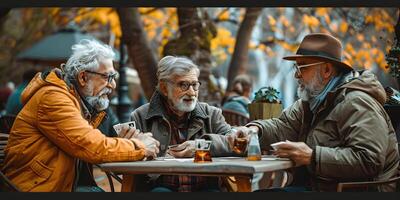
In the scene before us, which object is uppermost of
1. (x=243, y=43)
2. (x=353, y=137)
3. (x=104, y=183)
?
(x=243, y=43)

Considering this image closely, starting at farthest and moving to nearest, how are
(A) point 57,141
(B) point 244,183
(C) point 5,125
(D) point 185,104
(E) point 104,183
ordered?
(E) point 104,183
(C) point 5,125
(D) point 185,104
(A) point 57,141
(B) point 244,183

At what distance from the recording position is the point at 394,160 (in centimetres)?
561

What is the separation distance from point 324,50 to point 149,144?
149 centimetres

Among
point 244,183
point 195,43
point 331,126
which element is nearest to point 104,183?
point 195,43

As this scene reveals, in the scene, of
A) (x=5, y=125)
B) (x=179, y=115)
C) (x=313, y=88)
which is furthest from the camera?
(x=5, y=125)

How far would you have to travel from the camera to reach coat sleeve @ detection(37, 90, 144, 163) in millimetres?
5324

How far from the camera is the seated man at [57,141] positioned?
5354mm

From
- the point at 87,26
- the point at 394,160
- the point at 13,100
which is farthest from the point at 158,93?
the point at 87,26

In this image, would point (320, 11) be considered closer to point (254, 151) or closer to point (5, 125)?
point (5, 125)

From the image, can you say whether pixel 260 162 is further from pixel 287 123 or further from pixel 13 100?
pixel 13 100

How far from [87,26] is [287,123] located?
2443 cm

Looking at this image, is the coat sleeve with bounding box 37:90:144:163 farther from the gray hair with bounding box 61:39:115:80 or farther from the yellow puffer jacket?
the gray hair with bounding box 61:39:115:80

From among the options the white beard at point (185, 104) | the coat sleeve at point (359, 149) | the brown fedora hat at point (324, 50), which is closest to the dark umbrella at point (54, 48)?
the white beard at point (185, 104)

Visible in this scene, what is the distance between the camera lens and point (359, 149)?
527cm
